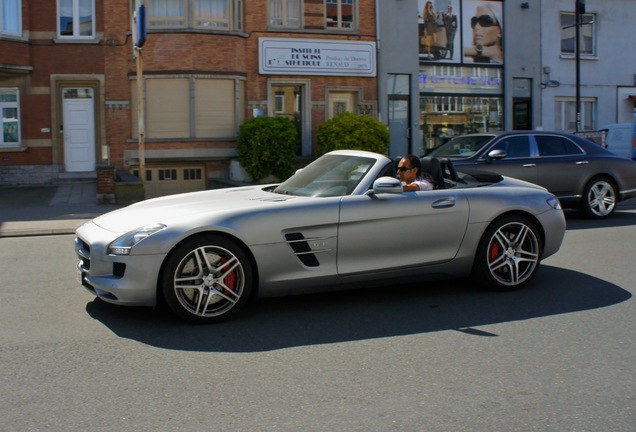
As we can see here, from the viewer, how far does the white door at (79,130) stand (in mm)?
20656

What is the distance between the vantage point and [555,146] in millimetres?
13141

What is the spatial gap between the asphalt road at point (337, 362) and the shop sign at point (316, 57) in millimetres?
14546

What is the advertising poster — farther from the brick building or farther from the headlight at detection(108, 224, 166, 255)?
the headlight at detection(108, 224, 166, 255)

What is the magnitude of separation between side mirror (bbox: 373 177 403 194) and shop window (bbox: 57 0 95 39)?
16.2 metres

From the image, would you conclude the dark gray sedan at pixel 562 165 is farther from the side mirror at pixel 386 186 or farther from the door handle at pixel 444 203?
the side mirror at pixel 386 186

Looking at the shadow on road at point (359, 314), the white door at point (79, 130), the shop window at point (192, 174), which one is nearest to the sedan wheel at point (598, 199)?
the shadow on road at point (359, 314)

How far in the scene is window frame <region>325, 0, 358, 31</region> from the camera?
2194 centimetres

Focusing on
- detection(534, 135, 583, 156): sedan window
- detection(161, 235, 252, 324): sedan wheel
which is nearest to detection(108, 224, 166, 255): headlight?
detection(161, 235, 252, 324): sedan wheel

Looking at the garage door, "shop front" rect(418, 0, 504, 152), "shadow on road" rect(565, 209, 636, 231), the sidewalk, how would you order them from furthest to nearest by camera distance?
"shop front" rect(418, 0, 504, 152) → the garage door → the sidewalk → "shadow on road" rect(565, 209, 636, 231)

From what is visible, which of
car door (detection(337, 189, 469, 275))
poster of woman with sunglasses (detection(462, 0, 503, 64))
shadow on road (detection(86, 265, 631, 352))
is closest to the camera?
shadow on road (detection(86, 265, 631, 352))

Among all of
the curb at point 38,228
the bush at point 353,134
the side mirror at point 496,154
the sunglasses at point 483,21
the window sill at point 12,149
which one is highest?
the sunglasses at point 483,21

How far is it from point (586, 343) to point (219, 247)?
9.39ft

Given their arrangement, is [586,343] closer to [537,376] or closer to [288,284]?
[537,376]

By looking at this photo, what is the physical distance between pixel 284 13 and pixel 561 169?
1122 cm
